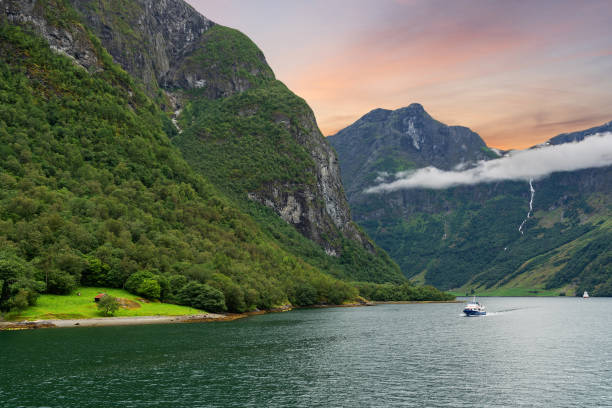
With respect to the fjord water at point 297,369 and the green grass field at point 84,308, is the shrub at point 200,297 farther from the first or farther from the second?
the fjord water at point 297,369

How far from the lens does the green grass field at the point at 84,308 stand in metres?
132

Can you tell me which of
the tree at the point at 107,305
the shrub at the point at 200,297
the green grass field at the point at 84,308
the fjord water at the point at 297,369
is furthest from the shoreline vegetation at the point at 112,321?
the fjord water at the point at 297,369

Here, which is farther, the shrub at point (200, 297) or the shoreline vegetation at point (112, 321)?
the shrub at point (200, 297)

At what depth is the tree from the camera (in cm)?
14200

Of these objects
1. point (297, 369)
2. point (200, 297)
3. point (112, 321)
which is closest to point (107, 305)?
point (112, 321)

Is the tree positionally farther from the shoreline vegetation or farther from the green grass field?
the shoreline vegetation

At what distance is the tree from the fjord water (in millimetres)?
16144

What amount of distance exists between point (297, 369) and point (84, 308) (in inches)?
3552

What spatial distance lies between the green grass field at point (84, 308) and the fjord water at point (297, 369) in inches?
523

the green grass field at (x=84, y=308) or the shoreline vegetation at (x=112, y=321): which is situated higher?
the green grass field at (x=84, y=308)

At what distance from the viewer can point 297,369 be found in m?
79.6

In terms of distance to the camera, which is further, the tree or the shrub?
the shrub

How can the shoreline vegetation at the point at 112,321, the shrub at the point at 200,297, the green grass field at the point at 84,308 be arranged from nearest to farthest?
the shoreline vegetation at the point at 112,321, the green grass field at the point at 84,308, the shrub at the point at 200,297

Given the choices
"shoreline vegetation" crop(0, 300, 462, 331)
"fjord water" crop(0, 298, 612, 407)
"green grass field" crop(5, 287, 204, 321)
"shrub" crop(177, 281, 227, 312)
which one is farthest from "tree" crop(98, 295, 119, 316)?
"shrub" crop(177, 281, 227, 312)
